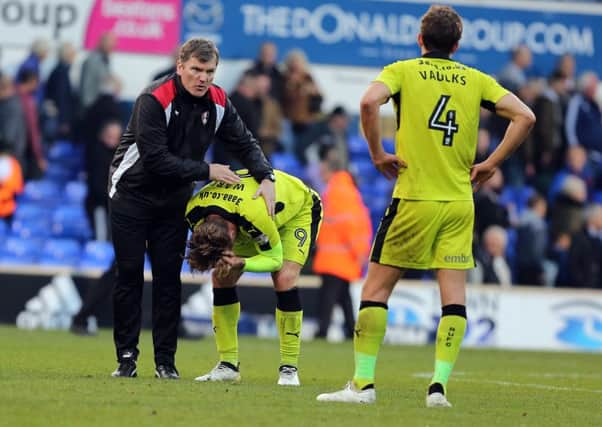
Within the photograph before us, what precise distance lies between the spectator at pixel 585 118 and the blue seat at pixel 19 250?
810cm

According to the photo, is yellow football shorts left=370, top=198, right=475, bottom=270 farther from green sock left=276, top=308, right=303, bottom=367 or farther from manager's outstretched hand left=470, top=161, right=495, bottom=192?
green sock left=276, top=308, right=303, bottom=367

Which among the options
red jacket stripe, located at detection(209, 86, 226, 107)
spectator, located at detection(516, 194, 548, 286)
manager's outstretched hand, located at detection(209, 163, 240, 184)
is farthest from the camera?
spectator, located at detection(516, 194, 548, 286)

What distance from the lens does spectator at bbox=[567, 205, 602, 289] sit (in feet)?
66.3

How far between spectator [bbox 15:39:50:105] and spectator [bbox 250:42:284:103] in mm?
2883

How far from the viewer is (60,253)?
19.0 metres

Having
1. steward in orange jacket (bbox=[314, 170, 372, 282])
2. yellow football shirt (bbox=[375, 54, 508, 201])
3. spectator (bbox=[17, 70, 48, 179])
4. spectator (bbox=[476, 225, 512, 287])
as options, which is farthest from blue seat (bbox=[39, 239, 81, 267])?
yellow football shirt (bbox=[375, 54, 508, 201])

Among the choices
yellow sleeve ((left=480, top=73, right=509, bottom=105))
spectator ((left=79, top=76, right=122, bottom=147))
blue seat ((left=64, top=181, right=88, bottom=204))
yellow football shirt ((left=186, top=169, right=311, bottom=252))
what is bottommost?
blue seat ((left=64, top=181, right=88, bottom=204))

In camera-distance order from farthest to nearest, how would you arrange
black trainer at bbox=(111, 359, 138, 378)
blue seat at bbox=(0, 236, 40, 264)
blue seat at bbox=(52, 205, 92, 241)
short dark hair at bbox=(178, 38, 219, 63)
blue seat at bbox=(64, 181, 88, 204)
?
blue seat at bbox=(64, 181, 88, 204) < blue seat at bbox=(52, 205, 92, 241) < blue seat at bbox=(0, 236, 40, 264) < black trainer at bbox=(111, 359, 138, 378) < short dark hair at bbox=(178, 38, 219, 63)

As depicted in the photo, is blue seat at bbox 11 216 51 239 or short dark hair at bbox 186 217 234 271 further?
blue seat at bbox 11 216 51 239

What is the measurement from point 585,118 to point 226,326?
43.8ft

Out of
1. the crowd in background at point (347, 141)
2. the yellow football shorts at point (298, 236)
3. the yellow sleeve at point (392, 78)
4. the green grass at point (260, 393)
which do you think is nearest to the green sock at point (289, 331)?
the green grass at point (260, 393)

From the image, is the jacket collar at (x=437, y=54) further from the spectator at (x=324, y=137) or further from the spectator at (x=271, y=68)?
the spectator at (x=324, y=137)

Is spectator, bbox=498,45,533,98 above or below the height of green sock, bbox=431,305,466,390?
above

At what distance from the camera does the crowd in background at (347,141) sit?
19422mm
